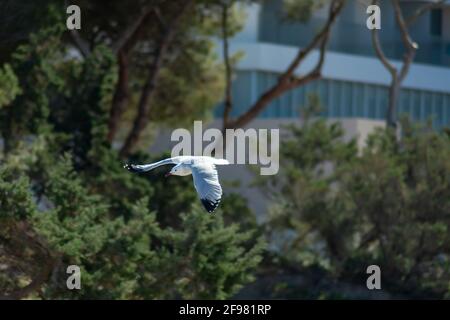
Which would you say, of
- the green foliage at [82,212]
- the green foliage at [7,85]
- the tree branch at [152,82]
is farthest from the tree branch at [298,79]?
the green foliage at [7,85]

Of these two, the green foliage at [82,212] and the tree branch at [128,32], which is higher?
the tree branch at [128,32]

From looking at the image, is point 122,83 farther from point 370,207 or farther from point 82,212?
point 82,212

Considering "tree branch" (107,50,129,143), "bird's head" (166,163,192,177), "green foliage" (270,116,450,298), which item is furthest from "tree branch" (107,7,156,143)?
"bird's head" (166,163,192,177)

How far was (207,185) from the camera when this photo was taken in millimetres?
12750

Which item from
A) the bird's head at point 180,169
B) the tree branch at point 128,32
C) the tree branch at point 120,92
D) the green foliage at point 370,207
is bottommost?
the green foliage at point 370,207

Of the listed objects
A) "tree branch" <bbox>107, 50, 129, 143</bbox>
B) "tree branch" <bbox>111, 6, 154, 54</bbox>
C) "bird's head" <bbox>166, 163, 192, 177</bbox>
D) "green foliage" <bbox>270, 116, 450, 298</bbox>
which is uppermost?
"tree branch" <bbox>111, 6, 154, 54</bbox>

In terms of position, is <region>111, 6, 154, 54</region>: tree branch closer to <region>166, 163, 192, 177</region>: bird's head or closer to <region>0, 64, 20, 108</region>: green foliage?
<region>0, 64, 20, 108</region>: green foliage

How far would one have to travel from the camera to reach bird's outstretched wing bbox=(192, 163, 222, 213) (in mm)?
12531

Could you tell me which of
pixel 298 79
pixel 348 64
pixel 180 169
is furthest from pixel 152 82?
pixel 348 64

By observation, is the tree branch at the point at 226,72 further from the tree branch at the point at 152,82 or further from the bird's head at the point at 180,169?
the bird's head at the point at 180,169

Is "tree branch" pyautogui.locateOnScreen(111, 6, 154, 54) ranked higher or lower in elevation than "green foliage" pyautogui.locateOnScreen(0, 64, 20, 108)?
higher

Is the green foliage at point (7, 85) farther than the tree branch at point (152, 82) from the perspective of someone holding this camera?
No

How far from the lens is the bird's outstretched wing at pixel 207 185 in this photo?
12.5 m

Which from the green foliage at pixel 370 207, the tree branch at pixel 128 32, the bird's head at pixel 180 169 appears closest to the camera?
the bird's head at pixel 180 169
